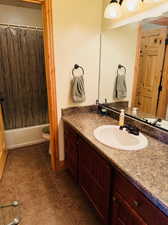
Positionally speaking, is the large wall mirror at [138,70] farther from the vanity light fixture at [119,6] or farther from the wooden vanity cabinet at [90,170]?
the wooden vanity cabinet at [90,170]

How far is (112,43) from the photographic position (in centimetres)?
207

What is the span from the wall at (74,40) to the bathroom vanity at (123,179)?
594 mm

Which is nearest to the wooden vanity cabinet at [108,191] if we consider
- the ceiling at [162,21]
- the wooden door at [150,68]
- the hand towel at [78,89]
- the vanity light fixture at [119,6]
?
the hand towel at [78,89]

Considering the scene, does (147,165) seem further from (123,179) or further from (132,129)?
(132,129)

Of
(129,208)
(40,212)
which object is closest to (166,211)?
(129,208)

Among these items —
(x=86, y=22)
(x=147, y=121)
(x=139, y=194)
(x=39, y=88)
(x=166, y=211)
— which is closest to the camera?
(x=166, y=211)

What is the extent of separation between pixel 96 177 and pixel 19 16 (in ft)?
9.41

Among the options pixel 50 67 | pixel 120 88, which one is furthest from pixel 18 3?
pixel 120 88

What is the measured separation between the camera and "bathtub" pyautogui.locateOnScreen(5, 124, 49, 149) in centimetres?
292

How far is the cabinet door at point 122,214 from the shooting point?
39.2 inches

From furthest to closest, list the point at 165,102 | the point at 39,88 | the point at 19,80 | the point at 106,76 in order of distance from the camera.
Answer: the point at 39,88, the point at 19,80, the point at 106,76, the point at 165,102

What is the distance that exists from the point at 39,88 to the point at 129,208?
2.56 metres

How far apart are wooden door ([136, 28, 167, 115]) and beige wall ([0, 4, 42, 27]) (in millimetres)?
2129

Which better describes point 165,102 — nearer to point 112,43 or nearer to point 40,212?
point 112,43
